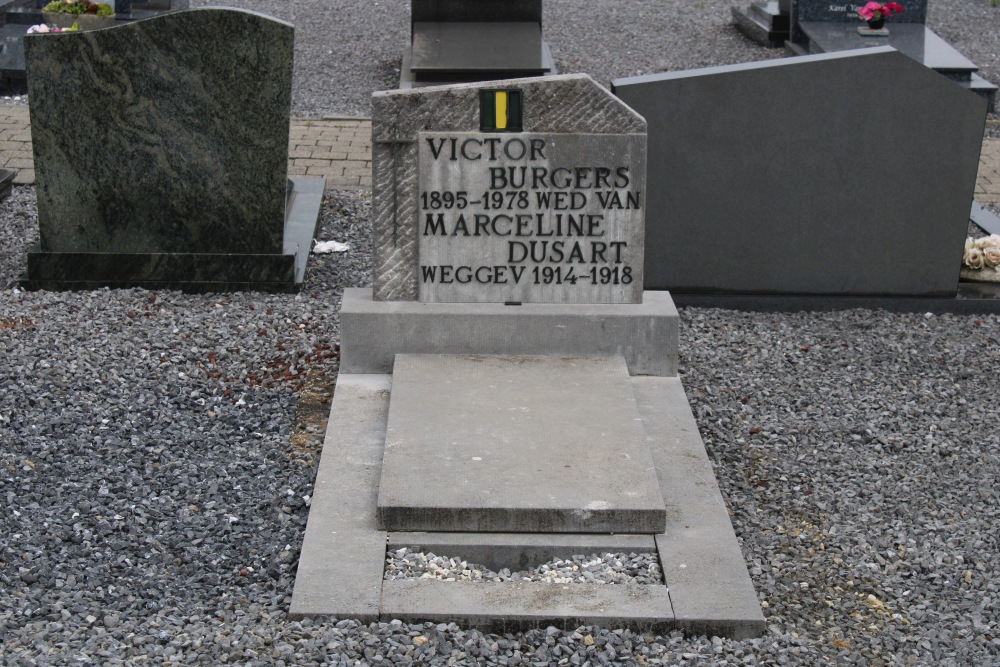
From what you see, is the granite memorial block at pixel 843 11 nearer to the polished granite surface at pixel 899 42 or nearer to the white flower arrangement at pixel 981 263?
the polished granite surface at pixel 899 42

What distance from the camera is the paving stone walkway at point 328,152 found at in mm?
10039

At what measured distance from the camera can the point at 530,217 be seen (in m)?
5.65

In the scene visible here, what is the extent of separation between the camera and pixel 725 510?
4602 mm

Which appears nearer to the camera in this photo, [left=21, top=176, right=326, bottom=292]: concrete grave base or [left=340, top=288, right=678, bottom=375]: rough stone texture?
[left=340, top=288, right=678, bottom=375]: rough stone texture

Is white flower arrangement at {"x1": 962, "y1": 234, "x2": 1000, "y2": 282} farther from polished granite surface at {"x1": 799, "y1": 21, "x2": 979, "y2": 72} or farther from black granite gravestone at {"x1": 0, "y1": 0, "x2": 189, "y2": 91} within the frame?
black granite gravestone at {"x1": 0, "y1": 0, "x2": 189, "y2": 91}

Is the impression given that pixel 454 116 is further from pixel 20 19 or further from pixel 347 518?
pixel 20 19

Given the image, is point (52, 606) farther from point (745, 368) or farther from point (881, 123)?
point (881, 123)

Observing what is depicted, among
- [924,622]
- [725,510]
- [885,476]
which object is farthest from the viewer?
[885,476]

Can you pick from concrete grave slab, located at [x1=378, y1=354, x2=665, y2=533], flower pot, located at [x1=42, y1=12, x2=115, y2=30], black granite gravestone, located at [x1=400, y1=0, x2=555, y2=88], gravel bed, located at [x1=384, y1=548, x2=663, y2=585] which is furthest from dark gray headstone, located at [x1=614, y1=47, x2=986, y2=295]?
flower pot, located at [x1=42, y1=12, x2=115, y2=30]

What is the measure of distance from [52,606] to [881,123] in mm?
5206

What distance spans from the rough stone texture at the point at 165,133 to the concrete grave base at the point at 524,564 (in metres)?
2.68

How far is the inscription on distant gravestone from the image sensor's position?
5.55 metres

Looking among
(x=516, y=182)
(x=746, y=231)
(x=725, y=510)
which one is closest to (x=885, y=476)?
(x=725, y=510)

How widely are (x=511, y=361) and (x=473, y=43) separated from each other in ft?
24.6
